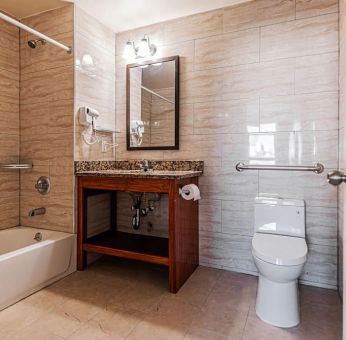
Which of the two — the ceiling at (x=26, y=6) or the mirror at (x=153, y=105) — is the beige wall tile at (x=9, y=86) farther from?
the mirror at (x=153, y=105)

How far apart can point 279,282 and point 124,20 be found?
2.53 meters

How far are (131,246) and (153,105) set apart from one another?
1.32 m

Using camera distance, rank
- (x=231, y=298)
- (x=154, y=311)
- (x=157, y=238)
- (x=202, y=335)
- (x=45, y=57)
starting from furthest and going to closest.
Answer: (x=157, y=238) < (x=45, y=57) < (x=231, y=298) < (x=154, y=311) < (x=202, y=335)

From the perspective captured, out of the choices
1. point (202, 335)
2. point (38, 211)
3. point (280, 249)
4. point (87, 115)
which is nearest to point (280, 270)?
point (280, 249)

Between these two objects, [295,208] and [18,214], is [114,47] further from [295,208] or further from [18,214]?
[295,208]

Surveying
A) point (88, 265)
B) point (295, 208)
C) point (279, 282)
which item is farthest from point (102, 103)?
point (279, 282)

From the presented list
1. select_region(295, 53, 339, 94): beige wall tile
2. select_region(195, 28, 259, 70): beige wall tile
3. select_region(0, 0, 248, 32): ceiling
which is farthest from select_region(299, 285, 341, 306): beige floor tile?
select_region(0, 0, 248, 32): ceiling

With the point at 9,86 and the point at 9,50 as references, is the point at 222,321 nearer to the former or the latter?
the point at 9,86

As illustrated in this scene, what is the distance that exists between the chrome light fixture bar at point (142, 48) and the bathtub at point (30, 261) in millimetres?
1790

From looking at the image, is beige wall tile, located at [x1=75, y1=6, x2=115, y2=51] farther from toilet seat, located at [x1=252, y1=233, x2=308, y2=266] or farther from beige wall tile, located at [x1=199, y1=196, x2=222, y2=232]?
toilet seat, located at [x1=252, y1=233, x2=308, y2=266]

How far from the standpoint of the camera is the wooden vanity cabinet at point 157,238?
6.31 ft

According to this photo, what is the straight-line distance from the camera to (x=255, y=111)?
2.19m

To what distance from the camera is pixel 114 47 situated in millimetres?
2736

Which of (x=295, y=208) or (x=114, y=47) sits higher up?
(x=114, y=47)
